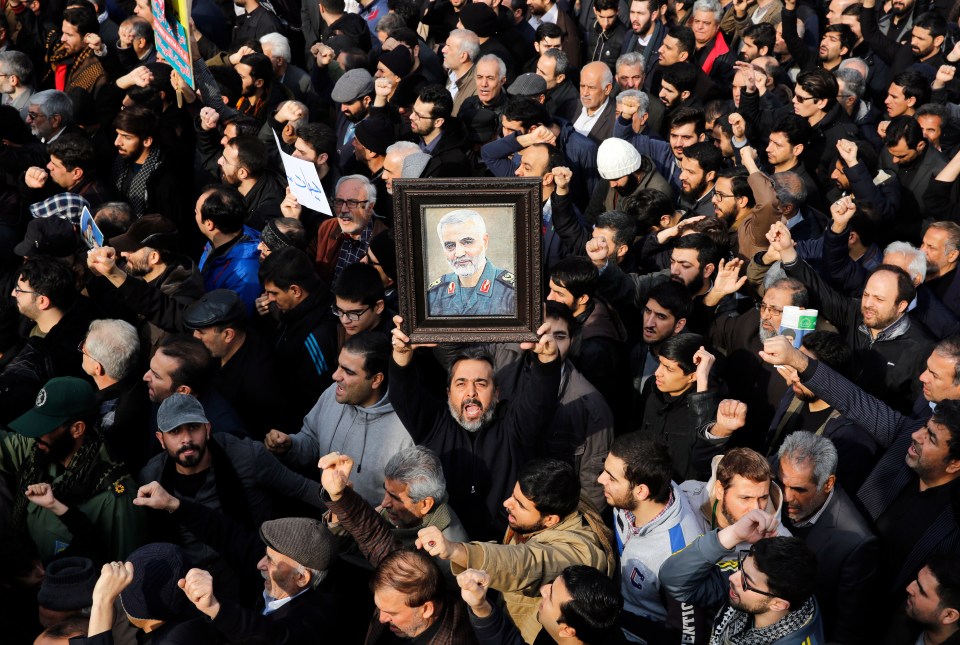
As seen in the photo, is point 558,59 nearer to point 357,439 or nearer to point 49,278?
point 49,278

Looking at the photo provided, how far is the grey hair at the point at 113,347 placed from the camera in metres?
5.66

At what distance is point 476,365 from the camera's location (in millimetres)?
5180

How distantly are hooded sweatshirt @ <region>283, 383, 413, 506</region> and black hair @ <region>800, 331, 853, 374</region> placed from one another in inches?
88.9

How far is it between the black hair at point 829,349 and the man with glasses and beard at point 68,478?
3596 mm

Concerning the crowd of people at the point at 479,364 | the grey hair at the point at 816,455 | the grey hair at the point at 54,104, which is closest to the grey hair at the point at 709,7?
the crowd of people at the point at 479,364

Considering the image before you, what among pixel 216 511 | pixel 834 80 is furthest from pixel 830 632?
pixel 834 80

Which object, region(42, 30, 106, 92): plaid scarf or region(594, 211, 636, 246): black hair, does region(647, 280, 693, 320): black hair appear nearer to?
region(594, 211, 636, 246): black hair

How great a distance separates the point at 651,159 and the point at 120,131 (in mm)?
4183

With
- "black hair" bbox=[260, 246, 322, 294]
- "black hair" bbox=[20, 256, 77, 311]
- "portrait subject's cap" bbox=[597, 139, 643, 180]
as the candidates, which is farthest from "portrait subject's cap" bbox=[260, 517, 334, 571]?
"portrait subject's cap" bbox=[597, 139, 643, 180]

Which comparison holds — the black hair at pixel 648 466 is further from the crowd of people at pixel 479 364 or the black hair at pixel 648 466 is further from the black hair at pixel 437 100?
the black hair at pixel 437 100

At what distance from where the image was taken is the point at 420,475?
4.62m

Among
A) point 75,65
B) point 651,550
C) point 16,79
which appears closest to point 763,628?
point 651,550

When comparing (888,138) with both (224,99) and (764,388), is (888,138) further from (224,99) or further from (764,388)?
(224,99)

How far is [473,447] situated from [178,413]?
4.64ft
